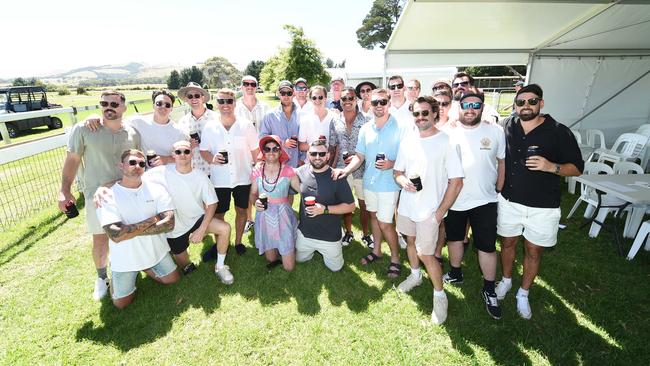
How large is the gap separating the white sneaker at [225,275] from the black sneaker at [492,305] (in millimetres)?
3285

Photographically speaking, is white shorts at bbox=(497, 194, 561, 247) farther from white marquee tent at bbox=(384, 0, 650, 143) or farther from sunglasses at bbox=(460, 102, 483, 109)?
white marquee tent at bbox=(384, 0, 650, 143)

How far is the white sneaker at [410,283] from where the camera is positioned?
3877 mm

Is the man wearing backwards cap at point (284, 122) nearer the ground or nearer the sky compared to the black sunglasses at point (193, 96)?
nearer the ground

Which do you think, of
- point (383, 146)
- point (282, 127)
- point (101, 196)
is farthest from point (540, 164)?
point (101, 196)

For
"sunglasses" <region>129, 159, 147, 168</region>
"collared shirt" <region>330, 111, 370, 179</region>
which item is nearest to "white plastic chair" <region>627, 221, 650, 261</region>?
"collared shirt" <region>330, 111, 370, 179</region>

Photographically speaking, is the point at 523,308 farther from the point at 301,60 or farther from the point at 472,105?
the point at 301,60

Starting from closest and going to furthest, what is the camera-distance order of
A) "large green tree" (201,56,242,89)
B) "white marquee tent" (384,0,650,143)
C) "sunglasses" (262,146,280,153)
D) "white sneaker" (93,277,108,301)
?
"white sneaker" (93,277,108,301)
"sunglasses" (262,146,280,153)
"white marquee tent" (384,0,650,143)
"large green tree" (201,56,242,89)

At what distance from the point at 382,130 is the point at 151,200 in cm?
303

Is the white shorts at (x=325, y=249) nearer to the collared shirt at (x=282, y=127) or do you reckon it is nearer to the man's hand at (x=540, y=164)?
the collared shirt at (x=282, y=127)

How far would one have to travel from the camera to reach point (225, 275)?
163 inches

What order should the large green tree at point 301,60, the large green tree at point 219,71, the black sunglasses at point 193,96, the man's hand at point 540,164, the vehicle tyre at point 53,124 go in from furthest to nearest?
the large green tree at point 219,71, the large green tree at point 301,60, the vehicle tyre at point 53,124, the black sunglasses at point 193,96, the man's hand at point 540,164

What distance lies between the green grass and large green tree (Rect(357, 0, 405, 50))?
6286 centimetres

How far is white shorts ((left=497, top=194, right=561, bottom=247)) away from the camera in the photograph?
3113 mm

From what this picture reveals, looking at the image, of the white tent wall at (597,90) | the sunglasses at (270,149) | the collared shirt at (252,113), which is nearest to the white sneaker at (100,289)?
the sunglasses at (270,149)
